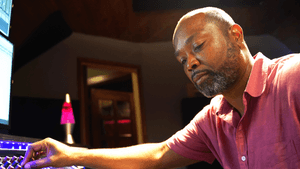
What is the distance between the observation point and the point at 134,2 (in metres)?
3.04

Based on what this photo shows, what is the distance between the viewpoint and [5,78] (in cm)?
93

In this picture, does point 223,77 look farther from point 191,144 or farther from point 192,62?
point 191,144

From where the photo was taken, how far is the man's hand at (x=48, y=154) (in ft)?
2.25

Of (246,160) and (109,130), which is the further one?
(109,130)

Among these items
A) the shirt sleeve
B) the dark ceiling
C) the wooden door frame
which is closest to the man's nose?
the shirt sleeve

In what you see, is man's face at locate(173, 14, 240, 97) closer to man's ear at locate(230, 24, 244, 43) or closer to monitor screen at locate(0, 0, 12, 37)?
man's ear at locate(230, 24, 244, 43)

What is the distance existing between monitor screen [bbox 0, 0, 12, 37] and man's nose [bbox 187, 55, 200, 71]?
71cm

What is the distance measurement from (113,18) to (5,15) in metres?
2.46

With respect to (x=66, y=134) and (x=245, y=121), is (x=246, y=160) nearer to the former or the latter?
(x=245, y=121)

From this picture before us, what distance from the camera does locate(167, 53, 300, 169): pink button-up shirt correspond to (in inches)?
27.7

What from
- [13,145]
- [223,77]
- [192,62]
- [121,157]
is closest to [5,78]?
[13,145]

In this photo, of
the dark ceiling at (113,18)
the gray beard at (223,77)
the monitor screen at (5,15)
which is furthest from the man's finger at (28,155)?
the dark ceiling at (113,18)

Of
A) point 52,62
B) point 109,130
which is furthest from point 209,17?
point 109,130

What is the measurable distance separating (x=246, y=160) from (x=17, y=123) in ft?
7.86
